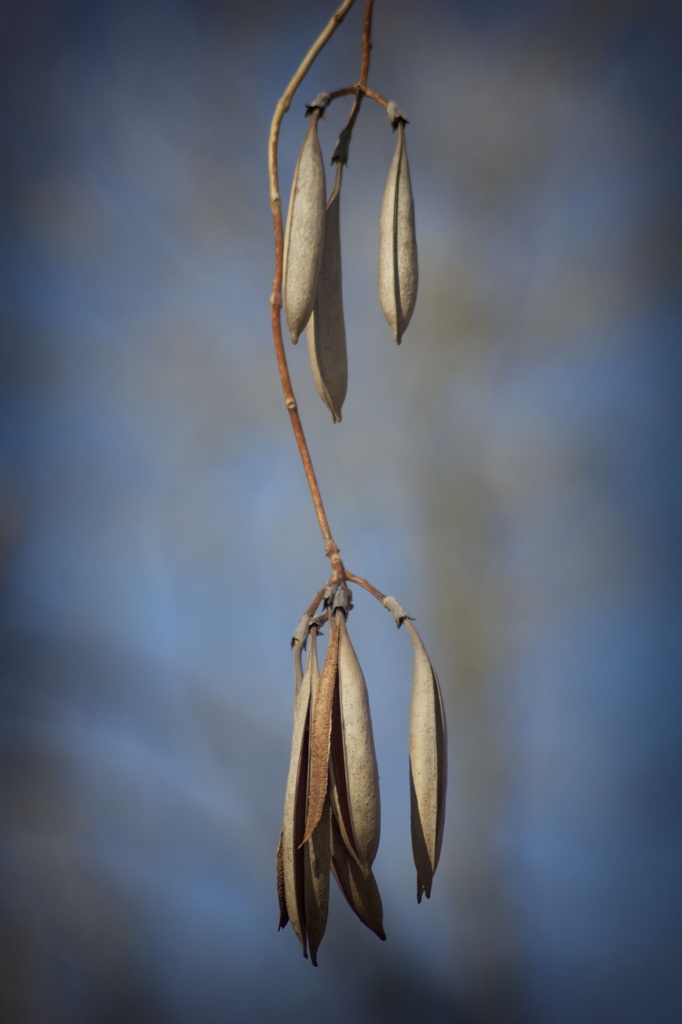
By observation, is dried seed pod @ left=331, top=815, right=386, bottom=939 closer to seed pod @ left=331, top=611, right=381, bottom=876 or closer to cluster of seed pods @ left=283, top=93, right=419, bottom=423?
seed pod @ left=331, top=611, right=381, bottom=876

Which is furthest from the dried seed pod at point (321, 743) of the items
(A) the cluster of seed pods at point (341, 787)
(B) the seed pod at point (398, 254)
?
(B) the seed pod at point (398, 254)

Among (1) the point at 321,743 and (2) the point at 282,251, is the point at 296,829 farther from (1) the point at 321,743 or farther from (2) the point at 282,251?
(2) the point at 282,251

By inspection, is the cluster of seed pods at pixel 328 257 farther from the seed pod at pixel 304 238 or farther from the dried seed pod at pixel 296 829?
the dried seed pod at pixel 296 829

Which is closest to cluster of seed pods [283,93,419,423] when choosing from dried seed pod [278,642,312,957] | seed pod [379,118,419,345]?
seed pod [379,118,419,345]

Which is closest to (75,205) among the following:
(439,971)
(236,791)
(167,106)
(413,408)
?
(167,106)

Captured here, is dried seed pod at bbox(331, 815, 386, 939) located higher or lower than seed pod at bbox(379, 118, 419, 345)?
lower

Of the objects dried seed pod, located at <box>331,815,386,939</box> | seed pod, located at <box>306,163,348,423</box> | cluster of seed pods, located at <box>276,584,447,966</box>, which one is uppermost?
seed pod, located at <box>306,163,348,423</box>

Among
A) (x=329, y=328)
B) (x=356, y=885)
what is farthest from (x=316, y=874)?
(x=329, y=328)

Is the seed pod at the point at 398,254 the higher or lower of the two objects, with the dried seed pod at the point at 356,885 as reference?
higher
